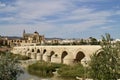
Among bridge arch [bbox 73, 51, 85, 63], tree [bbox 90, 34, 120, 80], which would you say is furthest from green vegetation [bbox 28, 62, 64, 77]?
tree [bbox 90, 34, 120, 80]

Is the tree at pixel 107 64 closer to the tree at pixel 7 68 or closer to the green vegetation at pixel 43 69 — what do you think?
the tree at pixel 7 68

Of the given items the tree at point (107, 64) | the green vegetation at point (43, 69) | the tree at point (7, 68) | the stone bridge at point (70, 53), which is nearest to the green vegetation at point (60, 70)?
the green vegetation at point (43, 69)

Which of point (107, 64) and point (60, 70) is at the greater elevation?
point (107, 64)

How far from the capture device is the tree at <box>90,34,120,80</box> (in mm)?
11805

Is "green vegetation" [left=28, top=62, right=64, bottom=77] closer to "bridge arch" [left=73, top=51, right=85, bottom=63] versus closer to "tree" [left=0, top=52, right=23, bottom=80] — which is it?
"bridge arch" [left=73, top=51, right=85, bottom=63]

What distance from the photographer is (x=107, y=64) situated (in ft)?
39.5

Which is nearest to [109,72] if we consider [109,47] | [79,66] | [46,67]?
[109,47]

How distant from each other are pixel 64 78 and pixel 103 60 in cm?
1635

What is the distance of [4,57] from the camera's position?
41.9 ft

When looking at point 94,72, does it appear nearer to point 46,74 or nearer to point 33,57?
point 46,74

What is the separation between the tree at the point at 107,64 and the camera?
11.8 metres

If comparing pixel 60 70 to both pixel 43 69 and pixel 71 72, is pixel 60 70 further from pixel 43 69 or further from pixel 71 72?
pixel 43 69

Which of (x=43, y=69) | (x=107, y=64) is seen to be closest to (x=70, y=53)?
(x=43, y=69)

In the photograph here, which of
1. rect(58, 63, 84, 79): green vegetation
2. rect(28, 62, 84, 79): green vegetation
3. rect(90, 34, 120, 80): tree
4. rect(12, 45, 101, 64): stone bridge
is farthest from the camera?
rect(12, 45, 101, 64): stone bridge
